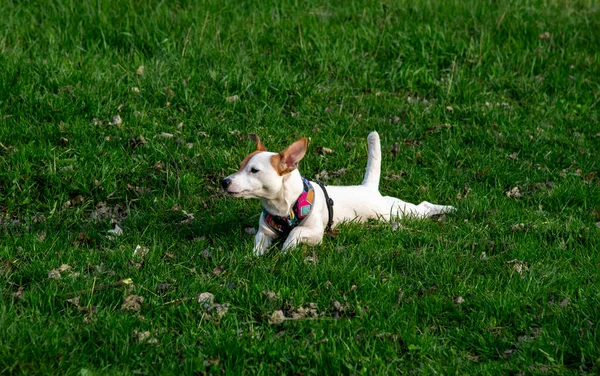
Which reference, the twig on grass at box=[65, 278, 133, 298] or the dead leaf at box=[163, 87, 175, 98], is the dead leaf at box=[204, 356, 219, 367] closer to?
the twig on grass at box=[65, 278, 133, 298]

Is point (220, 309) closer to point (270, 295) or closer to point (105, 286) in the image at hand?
point (270, 295)

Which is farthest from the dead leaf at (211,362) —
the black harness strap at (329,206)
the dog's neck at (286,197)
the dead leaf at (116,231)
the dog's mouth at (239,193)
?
the dead leaf at (116,231)

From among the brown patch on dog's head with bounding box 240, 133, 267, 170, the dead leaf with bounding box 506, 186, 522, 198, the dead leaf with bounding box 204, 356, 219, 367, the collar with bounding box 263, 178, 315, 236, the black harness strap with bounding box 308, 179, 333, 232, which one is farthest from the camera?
the dead leaf with bounding box 506, 186, 522, 198

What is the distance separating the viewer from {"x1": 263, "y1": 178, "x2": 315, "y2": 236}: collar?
5.78 metres

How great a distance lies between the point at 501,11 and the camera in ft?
34.6

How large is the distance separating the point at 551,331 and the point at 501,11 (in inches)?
277

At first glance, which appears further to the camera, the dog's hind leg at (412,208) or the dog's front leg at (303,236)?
the dog's hind leg at (412,208)

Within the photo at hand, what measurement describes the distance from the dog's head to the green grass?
50 centimetres

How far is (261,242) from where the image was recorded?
5.79 m

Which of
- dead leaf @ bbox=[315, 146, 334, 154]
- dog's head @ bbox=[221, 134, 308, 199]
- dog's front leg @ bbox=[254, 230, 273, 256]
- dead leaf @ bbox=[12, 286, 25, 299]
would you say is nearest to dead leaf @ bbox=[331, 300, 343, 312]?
dog's front leg @ bbox=[254, 230, 273, 256]

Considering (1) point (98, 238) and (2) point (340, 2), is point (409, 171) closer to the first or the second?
(1) point (98, 238)

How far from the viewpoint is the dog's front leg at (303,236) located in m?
5.68

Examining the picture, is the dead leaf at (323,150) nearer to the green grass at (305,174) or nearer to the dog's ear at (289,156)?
the green grass at (305,174)

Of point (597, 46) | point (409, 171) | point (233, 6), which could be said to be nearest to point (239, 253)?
point (409, 171)
